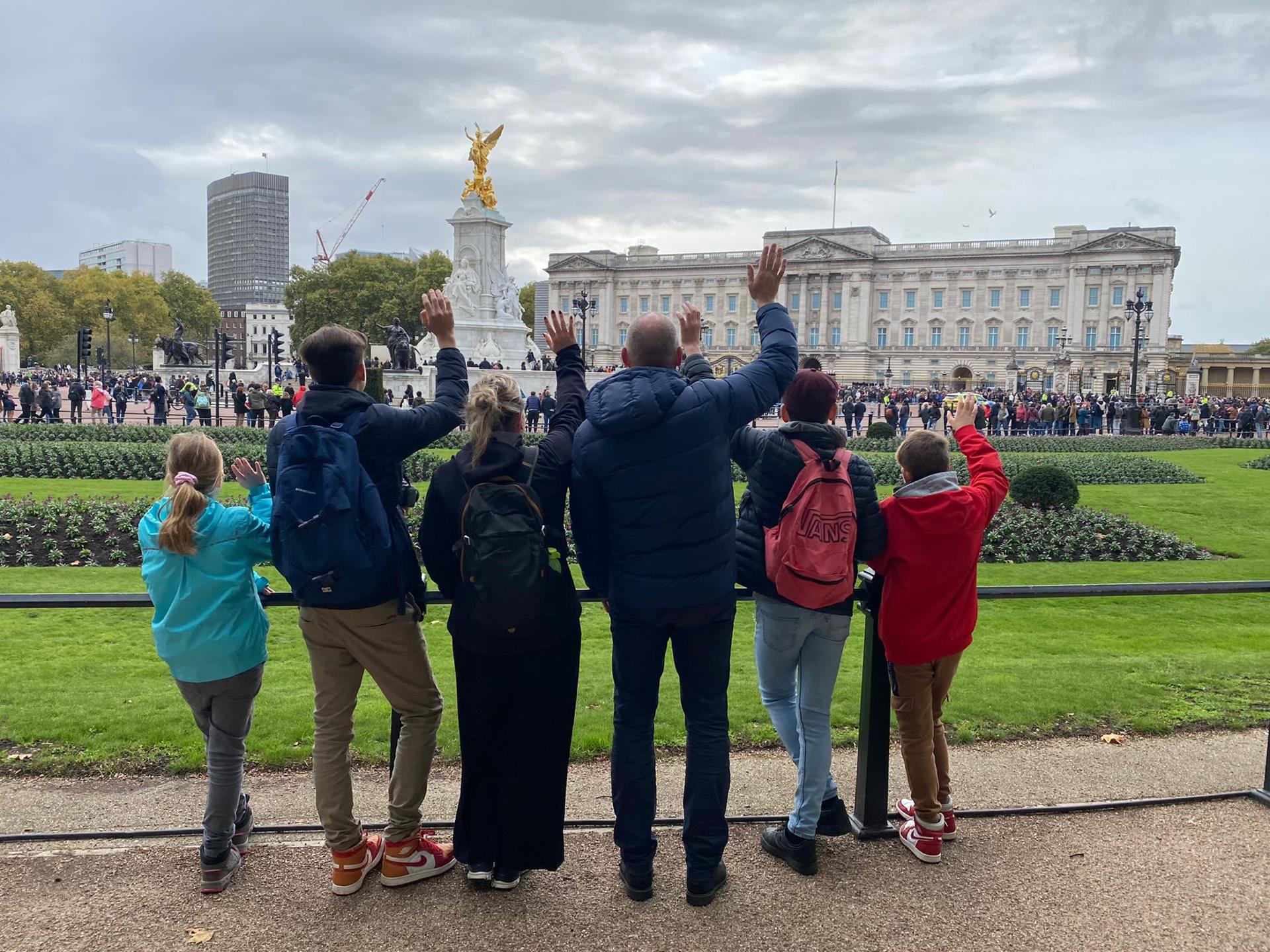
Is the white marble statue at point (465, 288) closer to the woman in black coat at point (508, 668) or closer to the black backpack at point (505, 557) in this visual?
the woman in black coat at point (508, 668)

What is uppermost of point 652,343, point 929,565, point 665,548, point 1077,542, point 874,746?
point 652,343

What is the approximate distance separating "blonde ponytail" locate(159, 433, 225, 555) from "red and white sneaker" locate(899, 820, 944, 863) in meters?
2.84

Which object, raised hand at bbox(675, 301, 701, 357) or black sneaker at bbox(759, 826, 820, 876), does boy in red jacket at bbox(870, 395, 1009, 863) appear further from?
raised hand at bbox(675, 301, 701, 357)

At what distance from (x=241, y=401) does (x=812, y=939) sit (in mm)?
25737

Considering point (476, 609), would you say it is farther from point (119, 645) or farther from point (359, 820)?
point (119, 645)

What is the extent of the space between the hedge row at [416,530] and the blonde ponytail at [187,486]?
7.72 m

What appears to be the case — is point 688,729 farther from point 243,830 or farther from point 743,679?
point 743,679

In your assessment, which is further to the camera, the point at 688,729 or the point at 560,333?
the point at 560,333

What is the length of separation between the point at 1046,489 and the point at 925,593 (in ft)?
36.1

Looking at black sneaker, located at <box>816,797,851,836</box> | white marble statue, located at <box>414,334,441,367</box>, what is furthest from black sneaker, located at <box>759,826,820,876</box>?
white marble statue, located at <box>414,334,441,367</box>

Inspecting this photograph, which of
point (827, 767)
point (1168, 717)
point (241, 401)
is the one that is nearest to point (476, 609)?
point (827, 767)

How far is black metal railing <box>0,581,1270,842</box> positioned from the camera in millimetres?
3588

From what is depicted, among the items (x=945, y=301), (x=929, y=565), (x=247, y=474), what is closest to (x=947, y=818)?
(x=929, y=565)

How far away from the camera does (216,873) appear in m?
3.34
